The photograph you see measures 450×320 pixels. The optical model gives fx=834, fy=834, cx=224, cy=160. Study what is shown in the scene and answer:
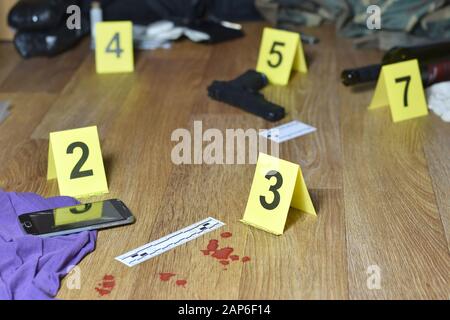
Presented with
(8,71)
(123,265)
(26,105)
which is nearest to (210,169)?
(123,265)

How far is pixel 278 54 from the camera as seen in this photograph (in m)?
2.29

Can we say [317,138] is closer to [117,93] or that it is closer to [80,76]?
[117,93]

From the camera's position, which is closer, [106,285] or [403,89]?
[106,285]

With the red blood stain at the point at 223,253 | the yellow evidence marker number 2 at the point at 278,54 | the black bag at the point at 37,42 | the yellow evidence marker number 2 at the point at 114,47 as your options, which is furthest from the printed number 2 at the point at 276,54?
the red blood stain at the point at 223,253

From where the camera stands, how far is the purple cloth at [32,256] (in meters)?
1.39

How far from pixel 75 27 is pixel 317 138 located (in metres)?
1.02

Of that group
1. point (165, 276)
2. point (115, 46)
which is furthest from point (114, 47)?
point (165, 276)

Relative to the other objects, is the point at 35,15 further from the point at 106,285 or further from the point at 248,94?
the point at 106,285

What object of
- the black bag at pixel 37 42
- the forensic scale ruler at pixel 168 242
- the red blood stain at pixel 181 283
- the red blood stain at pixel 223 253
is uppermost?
the red blood stain at pixel 181 283

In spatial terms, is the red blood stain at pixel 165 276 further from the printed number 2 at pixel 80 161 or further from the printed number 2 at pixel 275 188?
the printed number 2 at pixel 80 161

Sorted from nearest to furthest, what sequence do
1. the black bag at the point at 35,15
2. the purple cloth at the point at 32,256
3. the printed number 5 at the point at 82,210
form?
the purple cloth at the point at 32,256
the printed number 5 at the point at 82,210
the black bag at the point at 35,15

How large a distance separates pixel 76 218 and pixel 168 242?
19 centimetres

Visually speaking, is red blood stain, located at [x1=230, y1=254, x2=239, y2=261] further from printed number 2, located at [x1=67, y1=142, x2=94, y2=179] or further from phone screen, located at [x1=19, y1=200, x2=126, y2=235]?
printed number 2, located at [x1=67, y1=142, x2=94, y2=179]

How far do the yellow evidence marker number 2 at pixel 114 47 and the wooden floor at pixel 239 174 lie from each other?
0.04 meters
